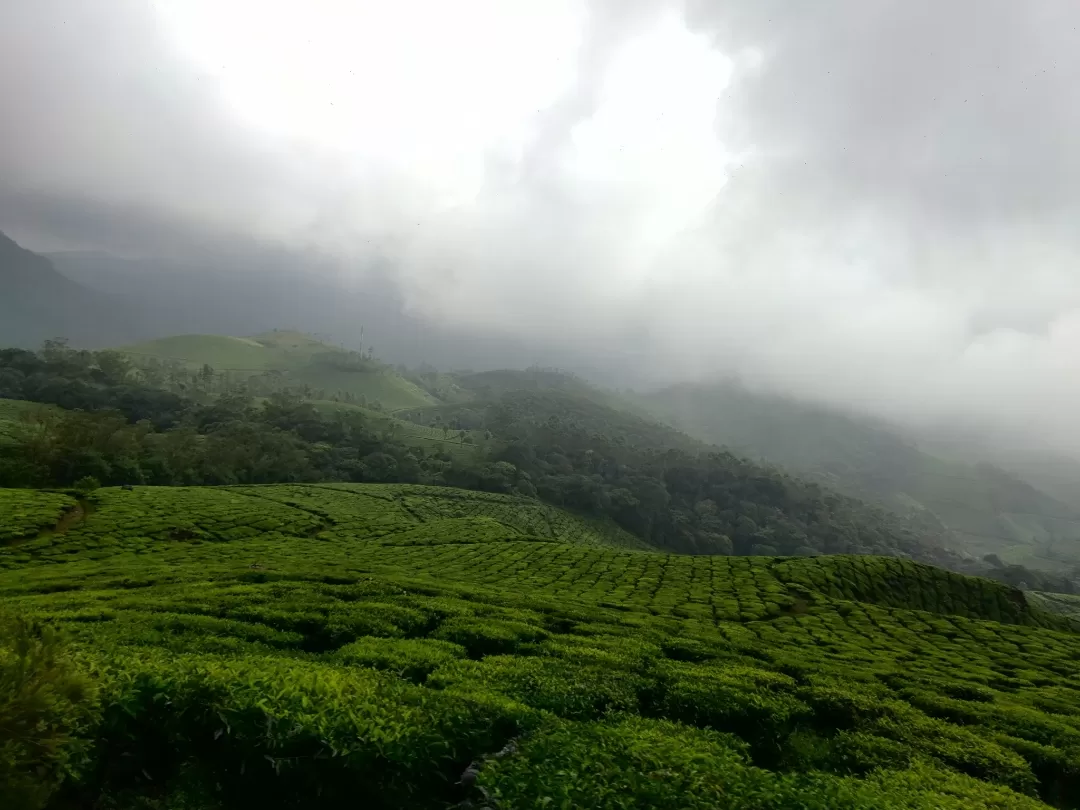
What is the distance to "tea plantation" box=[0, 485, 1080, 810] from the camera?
8.25 metres

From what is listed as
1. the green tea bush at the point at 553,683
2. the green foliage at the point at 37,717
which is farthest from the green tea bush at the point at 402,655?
the green foliage at the point at 37,717

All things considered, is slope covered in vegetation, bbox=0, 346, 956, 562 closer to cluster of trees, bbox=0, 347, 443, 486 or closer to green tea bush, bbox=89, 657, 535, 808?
cluster of trees, bbox=0, 347, 443, 486

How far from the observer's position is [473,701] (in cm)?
1065

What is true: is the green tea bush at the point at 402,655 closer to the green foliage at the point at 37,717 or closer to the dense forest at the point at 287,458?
the green foliage at the point at 37,717

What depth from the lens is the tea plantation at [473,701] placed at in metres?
8.25

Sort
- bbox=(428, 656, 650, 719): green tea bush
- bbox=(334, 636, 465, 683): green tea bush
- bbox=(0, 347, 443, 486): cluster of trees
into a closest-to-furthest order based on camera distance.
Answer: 1. bbox=(428, 656, 650, 719): green tea bush
2. bbox=(334, 636, 465, 683): green tea bush
3. bbox=(0, 347, 443, 486): cluster of trees

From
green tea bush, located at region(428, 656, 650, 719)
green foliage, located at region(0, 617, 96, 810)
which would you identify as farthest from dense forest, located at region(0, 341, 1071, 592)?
green foliage, located at region(0, 617, 96, 810)

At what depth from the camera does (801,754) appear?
12.8 m

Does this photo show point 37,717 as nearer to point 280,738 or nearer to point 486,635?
point 280,738

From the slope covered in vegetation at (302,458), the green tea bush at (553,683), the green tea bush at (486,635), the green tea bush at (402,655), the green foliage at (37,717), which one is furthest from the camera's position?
the slope covered in vegetation at (302,458)

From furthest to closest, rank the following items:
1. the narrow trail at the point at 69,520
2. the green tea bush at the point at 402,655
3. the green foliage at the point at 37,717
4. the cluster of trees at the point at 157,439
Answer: the cluster of trees at the point at 157,439
the narrow trail at the point at 69,520
the green tea bush at the point at 402,655
the green foliage at the point at 37,717

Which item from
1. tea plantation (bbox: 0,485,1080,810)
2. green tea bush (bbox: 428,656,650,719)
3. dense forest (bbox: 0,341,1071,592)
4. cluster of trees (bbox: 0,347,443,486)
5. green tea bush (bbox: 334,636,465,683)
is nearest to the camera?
tea plantation (bbox: 0,485,1080,810)

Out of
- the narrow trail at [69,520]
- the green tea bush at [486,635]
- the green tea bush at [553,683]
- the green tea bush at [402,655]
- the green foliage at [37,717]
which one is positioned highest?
the green foliage at [37,717]

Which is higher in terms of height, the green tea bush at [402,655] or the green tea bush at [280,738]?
the green tea bush at [280,738]
